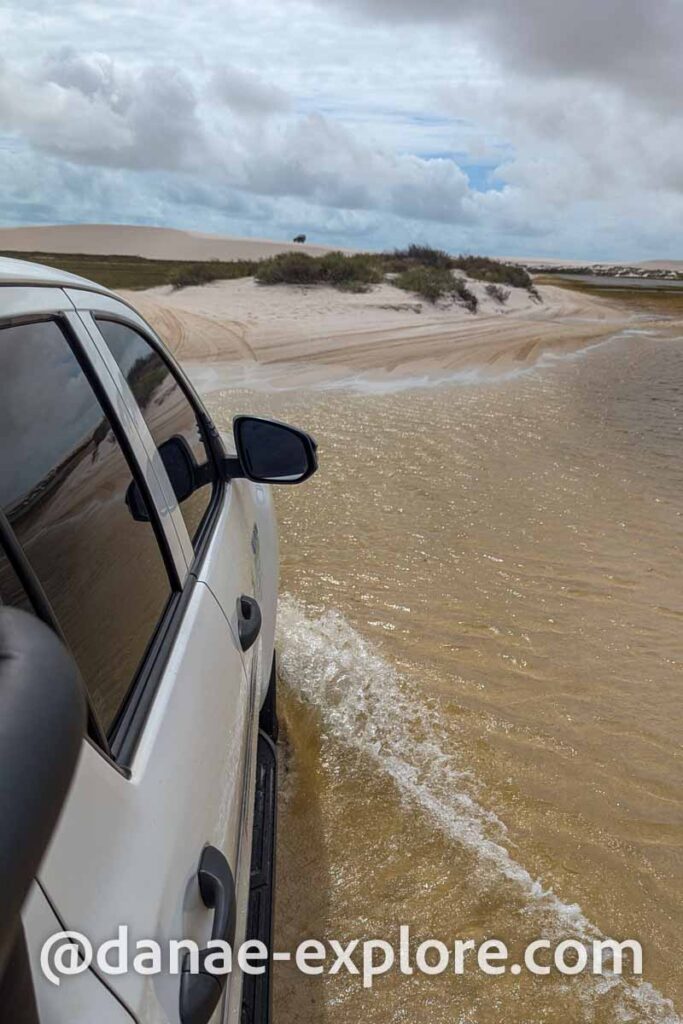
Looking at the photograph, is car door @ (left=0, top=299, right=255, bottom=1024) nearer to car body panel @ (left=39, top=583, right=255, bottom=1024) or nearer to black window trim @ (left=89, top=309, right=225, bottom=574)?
car body panel @ (left=39, top=583, right=255, bottom=1024)

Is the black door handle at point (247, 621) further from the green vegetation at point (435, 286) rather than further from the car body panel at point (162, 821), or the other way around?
the green vegetation at point (435, 286)

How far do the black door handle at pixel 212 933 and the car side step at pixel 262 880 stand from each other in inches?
24.8

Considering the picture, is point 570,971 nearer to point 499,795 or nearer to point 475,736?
point 499,795

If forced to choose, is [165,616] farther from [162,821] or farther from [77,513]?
[162,821]

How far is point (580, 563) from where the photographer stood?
5.57 metres

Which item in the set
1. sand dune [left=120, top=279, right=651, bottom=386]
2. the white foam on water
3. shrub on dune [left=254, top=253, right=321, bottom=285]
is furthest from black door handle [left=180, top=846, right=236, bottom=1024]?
shrub on dune [left=254, top=253, right=321, bottom=285]

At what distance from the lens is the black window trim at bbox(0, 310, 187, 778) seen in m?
1.07

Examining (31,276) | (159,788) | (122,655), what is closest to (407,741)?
(122,655)

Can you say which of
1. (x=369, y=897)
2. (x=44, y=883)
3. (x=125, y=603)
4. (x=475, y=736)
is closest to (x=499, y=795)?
(x=475, y=736)

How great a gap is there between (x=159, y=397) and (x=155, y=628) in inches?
29.1

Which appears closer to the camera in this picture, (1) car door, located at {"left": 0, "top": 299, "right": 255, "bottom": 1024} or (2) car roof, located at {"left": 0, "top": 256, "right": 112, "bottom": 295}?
(1) car door, located at {"left": 0, "top": 299, "right": 255, "bottom": 1024}

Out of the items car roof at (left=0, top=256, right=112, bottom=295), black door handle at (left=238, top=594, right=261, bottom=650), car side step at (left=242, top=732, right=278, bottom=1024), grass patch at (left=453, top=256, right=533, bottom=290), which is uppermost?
grass patch at (left=453, top=256, right=533, bottom=290)

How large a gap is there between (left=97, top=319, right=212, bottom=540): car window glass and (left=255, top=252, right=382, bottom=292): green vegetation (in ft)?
60.6

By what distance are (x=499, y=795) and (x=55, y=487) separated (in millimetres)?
2470
